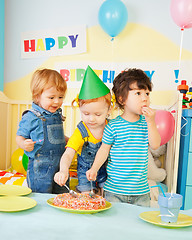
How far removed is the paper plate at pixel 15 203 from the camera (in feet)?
2.20

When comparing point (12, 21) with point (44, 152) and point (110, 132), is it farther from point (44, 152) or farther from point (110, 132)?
point (110, 132)

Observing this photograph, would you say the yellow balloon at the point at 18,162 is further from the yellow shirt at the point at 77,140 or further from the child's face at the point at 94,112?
the child's face at the point at 94,112

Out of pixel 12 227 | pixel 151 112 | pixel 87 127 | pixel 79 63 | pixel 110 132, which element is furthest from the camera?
pixel 79 63

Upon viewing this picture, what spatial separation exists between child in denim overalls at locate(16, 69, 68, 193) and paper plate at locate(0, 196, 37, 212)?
476 millimetres

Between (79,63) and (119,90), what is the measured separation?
4.79 ft

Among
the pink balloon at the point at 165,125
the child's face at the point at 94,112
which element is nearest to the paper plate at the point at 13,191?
the child's face at the point at 94,112

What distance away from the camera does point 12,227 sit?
0.58 metres

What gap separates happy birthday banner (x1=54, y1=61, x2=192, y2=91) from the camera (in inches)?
90.8

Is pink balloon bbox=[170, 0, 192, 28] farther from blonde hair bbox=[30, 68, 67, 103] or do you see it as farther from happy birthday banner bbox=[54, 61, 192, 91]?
blonde hair bbox=[30, 68, 67, 103]

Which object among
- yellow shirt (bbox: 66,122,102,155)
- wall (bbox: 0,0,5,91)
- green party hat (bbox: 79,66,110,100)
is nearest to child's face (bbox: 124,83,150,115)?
green party hat (bbox: 79,66,110,100)

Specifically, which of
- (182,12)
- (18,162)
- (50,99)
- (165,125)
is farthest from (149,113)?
(18,162)

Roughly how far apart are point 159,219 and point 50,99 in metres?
→ 0.76

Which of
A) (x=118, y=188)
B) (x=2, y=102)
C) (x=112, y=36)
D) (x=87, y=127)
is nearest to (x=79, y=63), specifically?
(x=112, y=36)

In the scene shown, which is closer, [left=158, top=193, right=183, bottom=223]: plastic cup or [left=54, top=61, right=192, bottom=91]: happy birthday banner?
[left=158, top=193, right=183, bottom=223]: plastic cup
